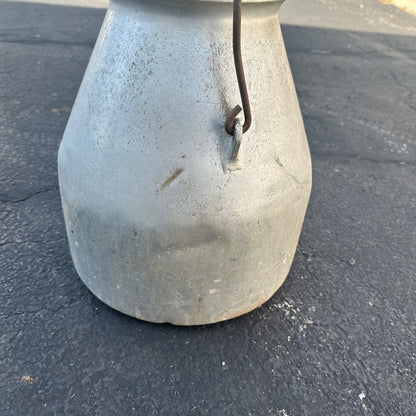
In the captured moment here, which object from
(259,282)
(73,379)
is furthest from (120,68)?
(73,379)

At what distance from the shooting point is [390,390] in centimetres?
130

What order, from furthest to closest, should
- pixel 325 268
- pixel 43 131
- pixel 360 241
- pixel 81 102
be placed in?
pixel 43 131, pixel 360 241, pixel 325 268, pixel 81 102

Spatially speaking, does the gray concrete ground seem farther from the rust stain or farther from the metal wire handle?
the metal wire handle

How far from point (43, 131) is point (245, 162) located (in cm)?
188

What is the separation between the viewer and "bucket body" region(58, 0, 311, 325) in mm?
1031

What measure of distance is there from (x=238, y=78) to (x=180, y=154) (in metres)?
0.23

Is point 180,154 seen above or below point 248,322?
above

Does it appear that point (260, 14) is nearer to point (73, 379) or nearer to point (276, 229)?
point (276, 229)

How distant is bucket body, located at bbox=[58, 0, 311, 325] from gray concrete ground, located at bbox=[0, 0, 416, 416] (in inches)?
9.0

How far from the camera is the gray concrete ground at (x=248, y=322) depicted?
4.05 ft

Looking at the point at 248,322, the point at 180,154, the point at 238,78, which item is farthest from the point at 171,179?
the point at 248,322

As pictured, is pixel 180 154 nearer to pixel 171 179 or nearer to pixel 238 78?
pixel 171 179

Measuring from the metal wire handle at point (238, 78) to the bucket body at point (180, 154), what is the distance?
4cm

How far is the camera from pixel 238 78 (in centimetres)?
97
